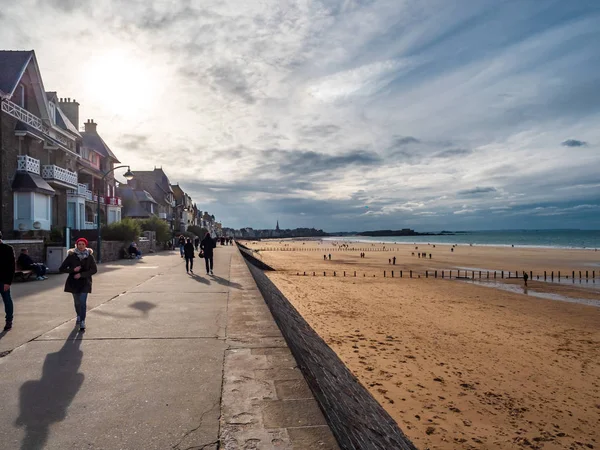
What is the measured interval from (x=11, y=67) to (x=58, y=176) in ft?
24.1

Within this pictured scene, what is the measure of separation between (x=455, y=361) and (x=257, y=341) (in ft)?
22.2

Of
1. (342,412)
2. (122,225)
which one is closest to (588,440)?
(342,412)

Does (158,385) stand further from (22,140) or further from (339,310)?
(22,140)

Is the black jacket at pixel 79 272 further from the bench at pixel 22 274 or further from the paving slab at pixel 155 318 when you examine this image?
the bench at pixel 22 274

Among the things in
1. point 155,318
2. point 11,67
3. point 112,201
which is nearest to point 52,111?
point 11,67

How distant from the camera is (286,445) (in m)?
2.71

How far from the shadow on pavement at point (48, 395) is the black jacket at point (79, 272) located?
6.09 feet

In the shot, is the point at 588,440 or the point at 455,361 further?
the point at 455,361

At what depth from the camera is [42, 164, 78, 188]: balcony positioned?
83.8 ft

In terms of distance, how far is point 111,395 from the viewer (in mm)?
3699

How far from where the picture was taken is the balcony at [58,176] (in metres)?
25.5

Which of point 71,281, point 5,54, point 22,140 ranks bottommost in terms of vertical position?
point 71,281

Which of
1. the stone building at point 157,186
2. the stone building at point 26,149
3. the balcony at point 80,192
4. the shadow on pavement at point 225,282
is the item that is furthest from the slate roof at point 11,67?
the stone building at point 157,186

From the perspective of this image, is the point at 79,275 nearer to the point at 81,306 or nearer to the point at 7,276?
the point at 81,306
